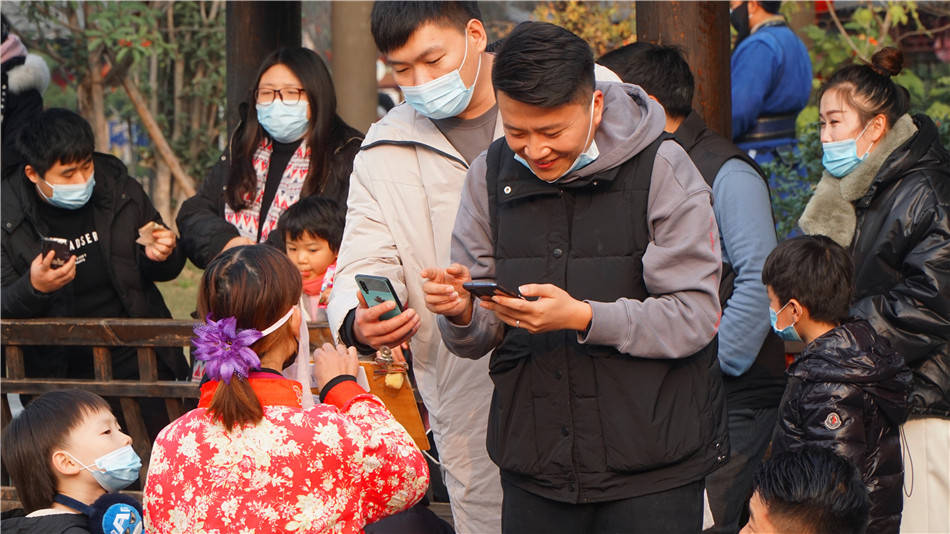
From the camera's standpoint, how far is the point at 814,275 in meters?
4.07

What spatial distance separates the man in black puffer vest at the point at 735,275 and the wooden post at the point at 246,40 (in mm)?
3107

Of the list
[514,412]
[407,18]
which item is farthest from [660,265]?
[407,18]

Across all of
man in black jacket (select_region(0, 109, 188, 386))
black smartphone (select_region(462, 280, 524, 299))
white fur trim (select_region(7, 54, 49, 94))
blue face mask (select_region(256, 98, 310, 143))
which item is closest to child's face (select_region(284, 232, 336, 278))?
blue face mask (select_region(256, 98, 310, 143))

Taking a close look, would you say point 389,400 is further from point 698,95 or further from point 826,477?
point 698,95

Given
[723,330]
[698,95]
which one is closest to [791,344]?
[723,330]

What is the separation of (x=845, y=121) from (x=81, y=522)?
10.4ft

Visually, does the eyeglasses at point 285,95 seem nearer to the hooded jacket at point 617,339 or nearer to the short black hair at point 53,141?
the short black hair at point 53,141

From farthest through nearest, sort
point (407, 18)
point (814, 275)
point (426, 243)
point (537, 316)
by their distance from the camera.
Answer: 1. point (814, 275)
2. point (426, 243)
3. point (407, 18)
4. point (537, 316)

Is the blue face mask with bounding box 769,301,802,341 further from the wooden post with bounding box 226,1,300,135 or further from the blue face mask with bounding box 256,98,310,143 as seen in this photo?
the wooden post with bounding box 226,1,300,135

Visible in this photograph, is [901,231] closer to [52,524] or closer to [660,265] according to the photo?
[660,265]

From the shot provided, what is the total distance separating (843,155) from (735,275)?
65cm

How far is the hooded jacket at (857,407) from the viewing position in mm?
3775

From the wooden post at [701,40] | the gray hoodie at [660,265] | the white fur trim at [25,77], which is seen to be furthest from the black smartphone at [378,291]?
the white fur trim at [25,77]

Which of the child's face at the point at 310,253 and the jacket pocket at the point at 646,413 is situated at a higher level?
the jacket pocket at the point at 646,413
